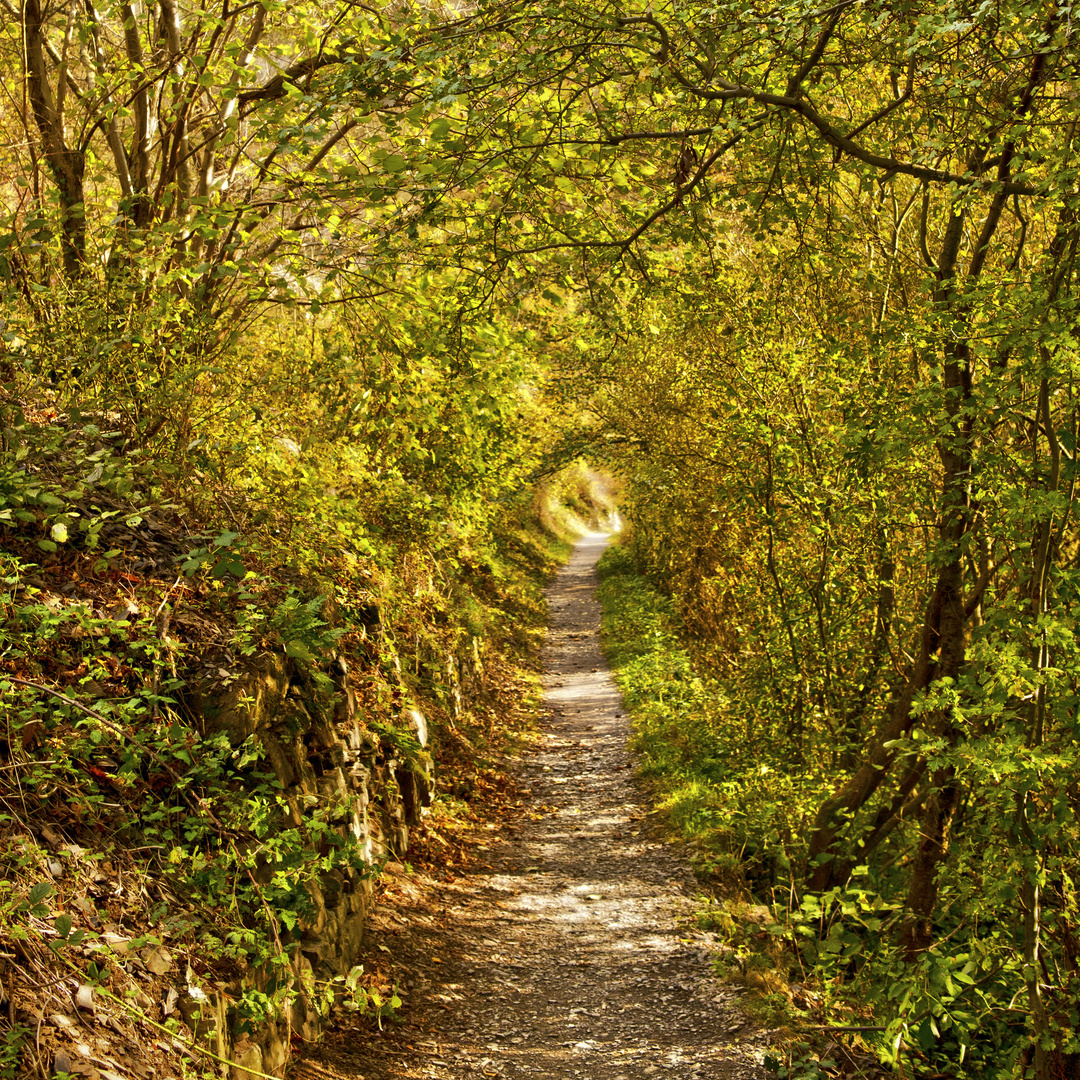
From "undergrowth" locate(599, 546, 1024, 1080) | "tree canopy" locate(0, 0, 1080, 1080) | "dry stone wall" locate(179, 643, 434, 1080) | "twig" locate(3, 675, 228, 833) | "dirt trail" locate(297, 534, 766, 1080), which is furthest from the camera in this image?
"dirt trail" locate(297, 534, 766, 1080)

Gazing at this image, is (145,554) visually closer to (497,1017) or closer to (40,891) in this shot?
(40,891)

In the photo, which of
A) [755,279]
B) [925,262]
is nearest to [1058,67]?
[925,262]

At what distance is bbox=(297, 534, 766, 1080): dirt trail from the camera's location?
5.21m

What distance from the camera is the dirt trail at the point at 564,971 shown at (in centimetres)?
521

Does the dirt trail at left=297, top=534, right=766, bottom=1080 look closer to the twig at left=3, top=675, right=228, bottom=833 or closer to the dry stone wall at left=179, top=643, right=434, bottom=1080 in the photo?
the dry stone wall at left=179, top=643, right=434, bottom=1080

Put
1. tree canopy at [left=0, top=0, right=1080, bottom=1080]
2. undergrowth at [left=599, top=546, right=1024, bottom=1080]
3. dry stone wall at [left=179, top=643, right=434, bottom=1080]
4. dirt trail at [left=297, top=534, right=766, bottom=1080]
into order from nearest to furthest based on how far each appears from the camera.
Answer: dry stone wall at [left=179, top=643, right=434, bottom=1080], tree canopy at [left=0, top=0, right=1080, bottom=1080], undergrowth at [left=599, top=546, right=1024, bottom=1080], dirt trail at [left=297, top=534, right=766, bottom=1080]

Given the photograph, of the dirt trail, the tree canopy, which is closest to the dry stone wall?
the dirt trail

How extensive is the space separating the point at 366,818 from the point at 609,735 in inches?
251

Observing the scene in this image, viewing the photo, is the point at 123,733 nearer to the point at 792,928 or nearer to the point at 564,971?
the point at 564,971

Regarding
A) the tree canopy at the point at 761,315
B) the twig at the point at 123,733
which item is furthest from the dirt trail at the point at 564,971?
the twig at the point at 123,733

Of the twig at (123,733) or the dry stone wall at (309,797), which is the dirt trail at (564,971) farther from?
the twig at (123,733)

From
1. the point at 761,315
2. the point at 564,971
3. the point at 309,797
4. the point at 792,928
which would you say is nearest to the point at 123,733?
the point at 309,797

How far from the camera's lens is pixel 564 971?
6496 millimetres

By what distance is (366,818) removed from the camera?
6.57 meters
